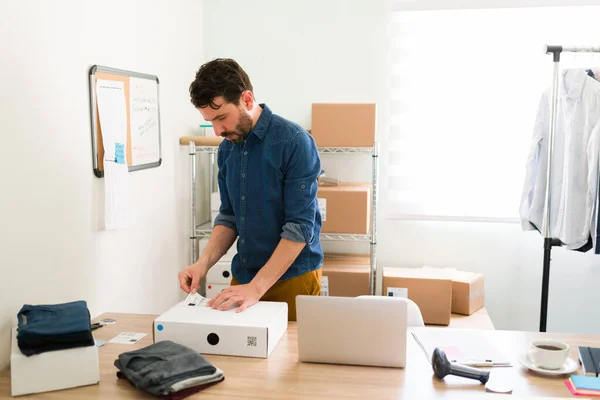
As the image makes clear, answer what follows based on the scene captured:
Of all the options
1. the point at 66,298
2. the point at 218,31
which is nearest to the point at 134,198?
the point at 66,298

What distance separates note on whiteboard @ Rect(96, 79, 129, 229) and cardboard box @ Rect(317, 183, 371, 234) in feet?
3.59

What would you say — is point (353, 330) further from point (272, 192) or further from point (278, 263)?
point (272, 192)

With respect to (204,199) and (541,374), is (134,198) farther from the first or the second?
(541,374)

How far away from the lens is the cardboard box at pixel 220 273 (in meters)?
3.32

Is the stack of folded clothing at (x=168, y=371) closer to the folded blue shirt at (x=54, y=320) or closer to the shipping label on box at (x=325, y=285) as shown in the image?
the folded blue shirt at (x=54, y=320)

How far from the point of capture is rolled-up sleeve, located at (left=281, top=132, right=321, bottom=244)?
6.70 feet

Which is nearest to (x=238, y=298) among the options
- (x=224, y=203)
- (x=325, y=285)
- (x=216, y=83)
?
(x=224, y=203)

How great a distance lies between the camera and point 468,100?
11.8 feet

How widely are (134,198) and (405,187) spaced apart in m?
1.71

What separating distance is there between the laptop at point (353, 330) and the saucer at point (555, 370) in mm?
347

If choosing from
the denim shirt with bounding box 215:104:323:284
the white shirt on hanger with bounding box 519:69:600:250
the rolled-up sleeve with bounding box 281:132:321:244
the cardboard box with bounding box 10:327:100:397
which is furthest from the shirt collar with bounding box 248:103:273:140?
the white shirt on hanger with bounding box 519:69:600:250

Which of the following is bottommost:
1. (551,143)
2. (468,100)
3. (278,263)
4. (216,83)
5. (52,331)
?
(52,331)

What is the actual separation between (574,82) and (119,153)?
7.31 feet

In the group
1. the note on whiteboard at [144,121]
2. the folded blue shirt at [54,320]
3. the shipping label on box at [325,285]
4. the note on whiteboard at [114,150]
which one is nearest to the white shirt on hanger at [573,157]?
the shipping label on box at [325,285]
